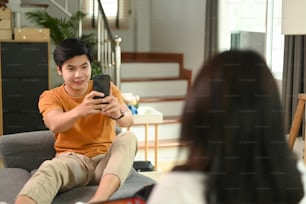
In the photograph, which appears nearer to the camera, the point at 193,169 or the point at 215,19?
the point at 193,169

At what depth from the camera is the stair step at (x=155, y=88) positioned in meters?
2.93

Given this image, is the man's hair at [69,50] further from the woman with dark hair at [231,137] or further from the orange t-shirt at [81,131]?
the woman with dark hair at [231,137]

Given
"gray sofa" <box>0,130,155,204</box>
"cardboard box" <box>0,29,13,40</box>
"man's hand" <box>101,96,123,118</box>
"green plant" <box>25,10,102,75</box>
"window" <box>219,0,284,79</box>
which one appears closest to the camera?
"man's hand" <box>101,96,123,118</box>

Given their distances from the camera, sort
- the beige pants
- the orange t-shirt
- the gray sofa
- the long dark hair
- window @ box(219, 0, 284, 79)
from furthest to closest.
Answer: window @ box(219, 0, 284, 79), the gray sofa, the orange t-shirt, the beige pants, the long dark hair

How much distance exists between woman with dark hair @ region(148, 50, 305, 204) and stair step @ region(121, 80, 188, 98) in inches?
96.2

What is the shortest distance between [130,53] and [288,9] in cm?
244

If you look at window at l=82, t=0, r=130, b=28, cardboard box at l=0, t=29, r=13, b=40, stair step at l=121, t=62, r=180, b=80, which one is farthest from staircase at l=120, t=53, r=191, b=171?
cardboard box at l=0, t=29, r=13, b=40

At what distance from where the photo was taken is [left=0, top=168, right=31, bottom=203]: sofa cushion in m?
1.22

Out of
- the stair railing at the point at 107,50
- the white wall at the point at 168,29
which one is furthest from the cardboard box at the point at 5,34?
the white wall at the point at 168,29

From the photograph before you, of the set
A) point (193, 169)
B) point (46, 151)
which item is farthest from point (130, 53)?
point (193, 169)

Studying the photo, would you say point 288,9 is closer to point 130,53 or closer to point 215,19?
point 215,19

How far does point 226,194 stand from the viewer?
1.55 feet

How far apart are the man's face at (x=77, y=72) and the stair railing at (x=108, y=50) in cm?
126

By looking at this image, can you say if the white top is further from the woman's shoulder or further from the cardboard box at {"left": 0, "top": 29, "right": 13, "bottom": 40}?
the cardboard box at {"left": 0, "top": 29, "right": 13, "bottom": 40}
